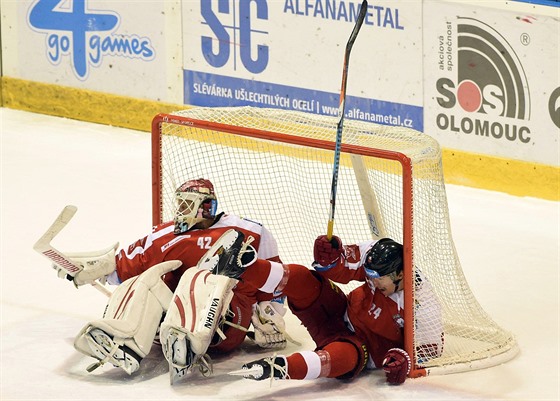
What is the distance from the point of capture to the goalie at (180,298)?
583 cm

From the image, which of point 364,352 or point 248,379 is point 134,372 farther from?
point 364,352

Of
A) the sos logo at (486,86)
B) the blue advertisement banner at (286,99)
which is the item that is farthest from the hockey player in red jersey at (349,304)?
the blue advertisement banner at (286,99)

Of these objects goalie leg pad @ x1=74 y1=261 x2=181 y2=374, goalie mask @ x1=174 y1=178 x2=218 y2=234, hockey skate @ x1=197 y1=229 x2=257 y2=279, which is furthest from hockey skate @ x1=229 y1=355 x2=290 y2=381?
goalie mask @ x1=174 y1=178 x2=218 y2=234

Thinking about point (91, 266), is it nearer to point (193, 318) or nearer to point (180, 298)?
point (180, 298)

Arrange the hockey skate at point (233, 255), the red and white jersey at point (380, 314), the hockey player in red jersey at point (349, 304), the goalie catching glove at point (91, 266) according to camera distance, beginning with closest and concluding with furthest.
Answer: the hockey skate at point (233, 255), the hockey player in red jersey at point (349, 304), the red and white jersey at point (380, 314), the goalie catching glove at point (91, 266)

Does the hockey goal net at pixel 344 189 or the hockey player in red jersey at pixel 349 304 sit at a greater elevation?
the hockey goal net at pixel 344 189

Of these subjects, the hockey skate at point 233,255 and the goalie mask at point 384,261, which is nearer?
the hockey skate at point 233,255

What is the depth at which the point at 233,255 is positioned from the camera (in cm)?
A: 573

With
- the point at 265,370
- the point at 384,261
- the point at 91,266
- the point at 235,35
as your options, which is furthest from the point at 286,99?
the point at 265,370

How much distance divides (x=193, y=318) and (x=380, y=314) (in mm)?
713

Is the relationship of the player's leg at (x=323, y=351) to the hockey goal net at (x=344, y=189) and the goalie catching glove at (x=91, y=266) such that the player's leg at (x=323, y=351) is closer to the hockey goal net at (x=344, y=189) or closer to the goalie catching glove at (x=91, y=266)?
the hockey goal net at (x=344, y=189)

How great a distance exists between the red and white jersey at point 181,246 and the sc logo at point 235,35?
115 inches

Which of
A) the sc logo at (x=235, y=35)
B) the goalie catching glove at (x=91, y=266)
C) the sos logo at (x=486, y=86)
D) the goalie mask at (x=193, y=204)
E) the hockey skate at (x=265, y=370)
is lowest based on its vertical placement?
the hockey skate at (x=265, y=370)

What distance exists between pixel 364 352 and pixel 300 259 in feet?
3.39
